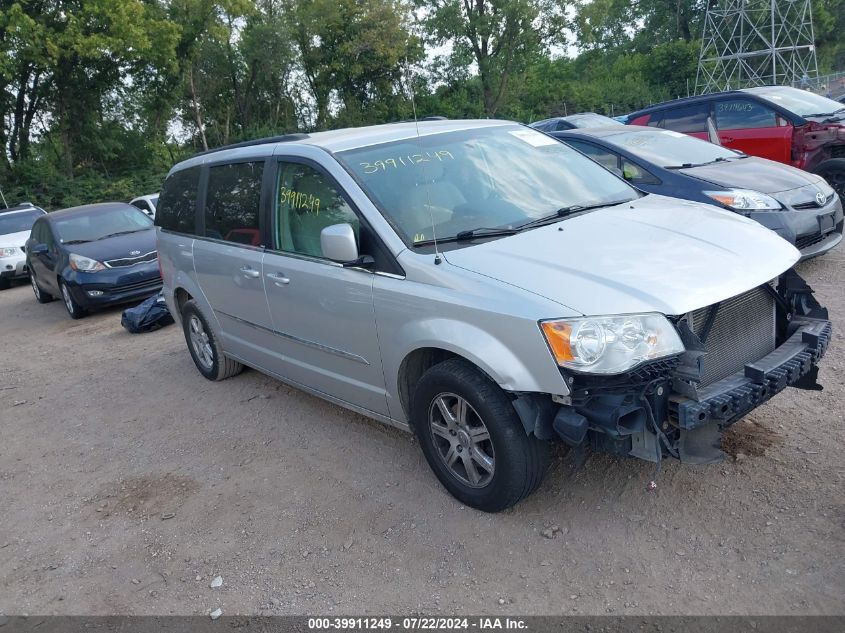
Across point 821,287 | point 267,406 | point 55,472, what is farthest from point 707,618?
point 821,287

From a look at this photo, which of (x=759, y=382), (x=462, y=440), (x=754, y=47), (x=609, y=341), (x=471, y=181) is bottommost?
(x=462, y=440)

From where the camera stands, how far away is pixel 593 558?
323cm

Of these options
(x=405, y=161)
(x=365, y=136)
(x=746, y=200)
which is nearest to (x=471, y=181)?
(x=405, y=161)

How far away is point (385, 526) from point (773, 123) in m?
8.41

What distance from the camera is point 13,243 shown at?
583 inches

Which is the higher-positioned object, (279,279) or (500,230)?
(500,230)

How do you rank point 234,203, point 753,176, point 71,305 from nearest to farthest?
point 234,203
point 753,176
point 71,305

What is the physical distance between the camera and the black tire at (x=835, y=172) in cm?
879

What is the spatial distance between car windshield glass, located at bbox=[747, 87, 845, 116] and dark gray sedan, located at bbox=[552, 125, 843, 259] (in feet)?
8.08

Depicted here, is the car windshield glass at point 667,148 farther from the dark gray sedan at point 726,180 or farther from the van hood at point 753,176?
the van hood at point 753,176

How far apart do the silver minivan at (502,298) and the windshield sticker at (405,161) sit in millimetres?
12

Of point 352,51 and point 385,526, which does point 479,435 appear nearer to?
point 385,526

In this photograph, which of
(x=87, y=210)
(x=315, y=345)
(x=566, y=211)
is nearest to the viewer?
(x=566, y=211)

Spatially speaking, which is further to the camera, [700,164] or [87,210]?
[87,210]
